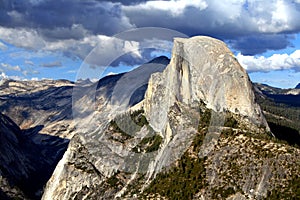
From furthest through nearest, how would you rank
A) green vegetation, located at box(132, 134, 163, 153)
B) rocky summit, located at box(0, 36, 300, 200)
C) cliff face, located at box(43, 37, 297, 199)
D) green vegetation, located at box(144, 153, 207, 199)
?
green vegetation, located at box(132, 134, 163, 153) → green vegetation, located at box(144, 153, 207, 199) → cliff face, located at box(43, 37, 297, 199) → rocky summit, located at box(0, 36, 300, 200)

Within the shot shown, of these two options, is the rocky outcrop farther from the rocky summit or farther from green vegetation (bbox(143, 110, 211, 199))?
green vegetation (bbox(143, 110, 211, 199))

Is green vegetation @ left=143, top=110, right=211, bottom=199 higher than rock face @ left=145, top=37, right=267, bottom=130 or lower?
lower

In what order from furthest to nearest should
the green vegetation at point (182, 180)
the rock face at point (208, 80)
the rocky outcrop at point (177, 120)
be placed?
the rock face at point (208, 80)
the rocky outcrop at point (177, 120)
the green vegetation at point (182, 180)

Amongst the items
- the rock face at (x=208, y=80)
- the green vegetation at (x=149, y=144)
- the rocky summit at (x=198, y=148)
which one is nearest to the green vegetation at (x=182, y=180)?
the rocky summit at (x=198, y=148)

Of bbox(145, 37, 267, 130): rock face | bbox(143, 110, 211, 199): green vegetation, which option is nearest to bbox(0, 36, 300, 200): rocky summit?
bbox(143, 110, 211, 199): green vegetation

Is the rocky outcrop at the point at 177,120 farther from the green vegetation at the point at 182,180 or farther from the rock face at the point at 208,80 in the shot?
the green vegetation at the point at 182,180

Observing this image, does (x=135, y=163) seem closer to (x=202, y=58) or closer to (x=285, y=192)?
(x=202, y=58)

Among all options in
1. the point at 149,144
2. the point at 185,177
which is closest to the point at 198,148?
the point at 185,177

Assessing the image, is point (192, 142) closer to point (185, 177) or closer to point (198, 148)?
point (198, 148)

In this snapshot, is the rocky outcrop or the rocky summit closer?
the rocky summit

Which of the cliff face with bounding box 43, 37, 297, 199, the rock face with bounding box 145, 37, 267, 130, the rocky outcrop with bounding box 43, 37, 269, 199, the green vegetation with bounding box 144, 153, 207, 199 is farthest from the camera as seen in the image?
the rock face with bounding box 145, 37, 267, 130
